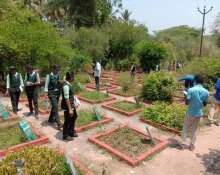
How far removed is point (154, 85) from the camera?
1113 cm

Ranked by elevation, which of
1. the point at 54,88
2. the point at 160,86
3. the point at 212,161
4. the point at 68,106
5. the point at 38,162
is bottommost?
the point at 212,161

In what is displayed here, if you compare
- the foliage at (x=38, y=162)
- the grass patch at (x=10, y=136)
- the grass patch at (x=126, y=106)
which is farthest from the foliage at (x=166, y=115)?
the foliage at (x=38, y=162)

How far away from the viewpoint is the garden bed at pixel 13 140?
5797 mm

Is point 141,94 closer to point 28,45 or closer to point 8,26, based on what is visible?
point 28,45

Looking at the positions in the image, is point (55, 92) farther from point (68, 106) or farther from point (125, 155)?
point (125, 155)

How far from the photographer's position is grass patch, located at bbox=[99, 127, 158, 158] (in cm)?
611

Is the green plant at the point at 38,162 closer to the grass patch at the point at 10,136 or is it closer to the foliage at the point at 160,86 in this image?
the grass patch at the point at 10,136

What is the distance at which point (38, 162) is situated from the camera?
4094 millimetres

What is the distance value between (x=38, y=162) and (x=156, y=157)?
117 inches

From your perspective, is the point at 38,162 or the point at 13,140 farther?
the point at 13,140

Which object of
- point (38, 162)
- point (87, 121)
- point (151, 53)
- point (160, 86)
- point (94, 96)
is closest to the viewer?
point (38, 162)

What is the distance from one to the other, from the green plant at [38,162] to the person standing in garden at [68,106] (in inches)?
72.7

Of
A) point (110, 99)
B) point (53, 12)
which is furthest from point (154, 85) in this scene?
point (53, 12)

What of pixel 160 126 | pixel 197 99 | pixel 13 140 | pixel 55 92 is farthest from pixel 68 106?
pixel 160 126
